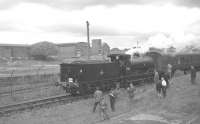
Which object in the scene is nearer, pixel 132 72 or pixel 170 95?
pixel 170 95

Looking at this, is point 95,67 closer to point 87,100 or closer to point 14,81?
point 87,100

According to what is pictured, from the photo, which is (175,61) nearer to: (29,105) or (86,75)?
(86,75)

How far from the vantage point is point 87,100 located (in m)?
16.9

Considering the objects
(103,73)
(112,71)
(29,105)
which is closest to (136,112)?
(29,105)

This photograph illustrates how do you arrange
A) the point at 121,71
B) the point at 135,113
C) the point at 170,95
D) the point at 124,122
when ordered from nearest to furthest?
the point at 124,122 < the point at 135,113 < the point at 170,95 < the point at 121,71

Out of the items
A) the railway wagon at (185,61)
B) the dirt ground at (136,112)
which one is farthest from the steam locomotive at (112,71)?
the dirt ground at (136,112)

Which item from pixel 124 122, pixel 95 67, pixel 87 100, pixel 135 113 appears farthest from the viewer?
pixel 95 67

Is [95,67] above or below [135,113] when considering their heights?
above

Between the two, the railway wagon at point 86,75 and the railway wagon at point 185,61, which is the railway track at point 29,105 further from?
the railway wagon at point 185,61

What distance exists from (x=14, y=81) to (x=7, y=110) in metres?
9.26

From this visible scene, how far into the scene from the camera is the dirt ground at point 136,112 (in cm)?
1066

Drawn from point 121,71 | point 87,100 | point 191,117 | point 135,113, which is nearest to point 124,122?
point 135,113

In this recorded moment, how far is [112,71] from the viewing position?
19891 millimetres

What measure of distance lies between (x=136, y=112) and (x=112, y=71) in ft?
26.6
